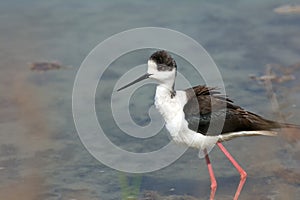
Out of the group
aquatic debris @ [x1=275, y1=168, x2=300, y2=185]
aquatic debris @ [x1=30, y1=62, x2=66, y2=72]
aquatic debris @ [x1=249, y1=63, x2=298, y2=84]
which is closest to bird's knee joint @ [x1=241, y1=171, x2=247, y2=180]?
aquatic debris @ [x1=275, y1=168, x2=300, y2=185]

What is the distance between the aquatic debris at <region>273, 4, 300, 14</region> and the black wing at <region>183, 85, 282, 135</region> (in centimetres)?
354

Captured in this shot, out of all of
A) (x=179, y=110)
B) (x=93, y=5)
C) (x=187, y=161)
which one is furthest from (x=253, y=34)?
(x=179, y=110)

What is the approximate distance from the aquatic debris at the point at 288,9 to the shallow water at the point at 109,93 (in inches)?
4.6

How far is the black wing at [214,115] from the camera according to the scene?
5395 millimetres

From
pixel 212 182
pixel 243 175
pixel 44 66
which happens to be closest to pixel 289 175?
pixel 243 175

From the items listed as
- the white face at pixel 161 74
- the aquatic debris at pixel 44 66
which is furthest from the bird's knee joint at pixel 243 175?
the aquatic debris at pixel 44 66

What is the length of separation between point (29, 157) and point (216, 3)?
3.79 meters

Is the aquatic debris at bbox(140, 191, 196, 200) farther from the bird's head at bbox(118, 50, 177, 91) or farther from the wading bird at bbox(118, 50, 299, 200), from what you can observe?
the bird's head at bbox(118, 50, 177, 91)

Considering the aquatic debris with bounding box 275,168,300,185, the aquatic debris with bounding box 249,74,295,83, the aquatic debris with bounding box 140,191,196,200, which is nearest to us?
the aquatic debris with bounding box 140,191,196,200

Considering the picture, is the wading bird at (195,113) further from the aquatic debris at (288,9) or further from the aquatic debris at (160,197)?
the aquatic debris at (288,9)

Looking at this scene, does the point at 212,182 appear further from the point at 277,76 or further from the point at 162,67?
the point at 277,76

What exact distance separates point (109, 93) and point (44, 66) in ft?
2.83

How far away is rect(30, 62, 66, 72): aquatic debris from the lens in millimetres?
7656

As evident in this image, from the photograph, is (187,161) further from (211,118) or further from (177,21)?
(177,21)
